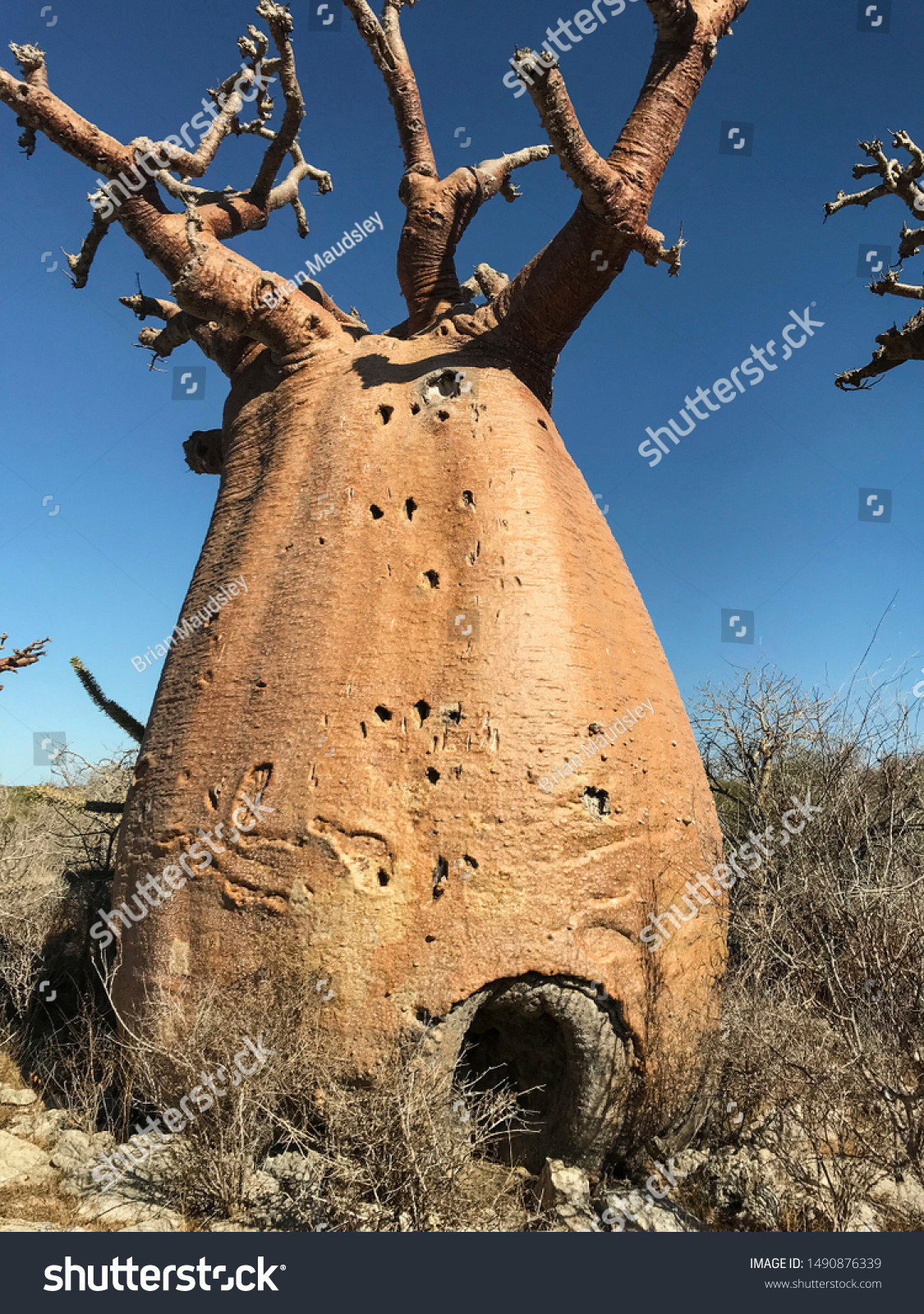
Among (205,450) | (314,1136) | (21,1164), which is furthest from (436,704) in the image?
(205,450)

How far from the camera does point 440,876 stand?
147 inches

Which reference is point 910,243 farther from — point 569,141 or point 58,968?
point 58,968

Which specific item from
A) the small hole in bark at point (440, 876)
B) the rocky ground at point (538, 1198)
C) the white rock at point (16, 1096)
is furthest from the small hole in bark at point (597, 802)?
the white rock at point (16, 1096)

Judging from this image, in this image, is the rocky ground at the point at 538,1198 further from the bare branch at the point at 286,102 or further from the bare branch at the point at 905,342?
the bare branch at the point at 286,102

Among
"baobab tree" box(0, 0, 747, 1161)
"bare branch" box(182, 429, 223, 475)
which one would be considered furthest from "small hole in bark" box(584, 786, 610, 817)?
"bare branch" box(182, 429, 223, 475)

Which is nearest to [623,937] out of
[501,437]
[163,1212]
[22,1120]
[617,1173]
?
[617,1173]

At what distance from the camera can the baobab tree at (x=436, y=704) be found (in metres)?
3.66

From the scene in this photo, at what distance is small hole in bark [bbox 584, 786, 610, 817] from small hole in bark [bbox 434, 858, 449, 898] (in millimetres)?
738

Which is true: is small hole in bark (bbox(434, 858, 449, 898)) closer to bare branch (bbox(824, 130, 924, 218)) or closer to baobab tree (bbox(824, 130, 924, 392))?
baobab tree (bbox(824, 130, 924, 392))

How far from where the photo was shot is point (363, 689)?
162 inches

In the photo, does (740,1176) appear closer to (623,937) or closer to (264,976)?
(623,937)

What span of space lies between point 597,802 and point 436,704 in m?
0.93

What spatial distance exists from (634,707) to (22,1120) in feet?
12.8

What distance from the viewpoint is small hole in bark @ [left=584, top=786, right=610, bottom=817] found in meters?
3.89
